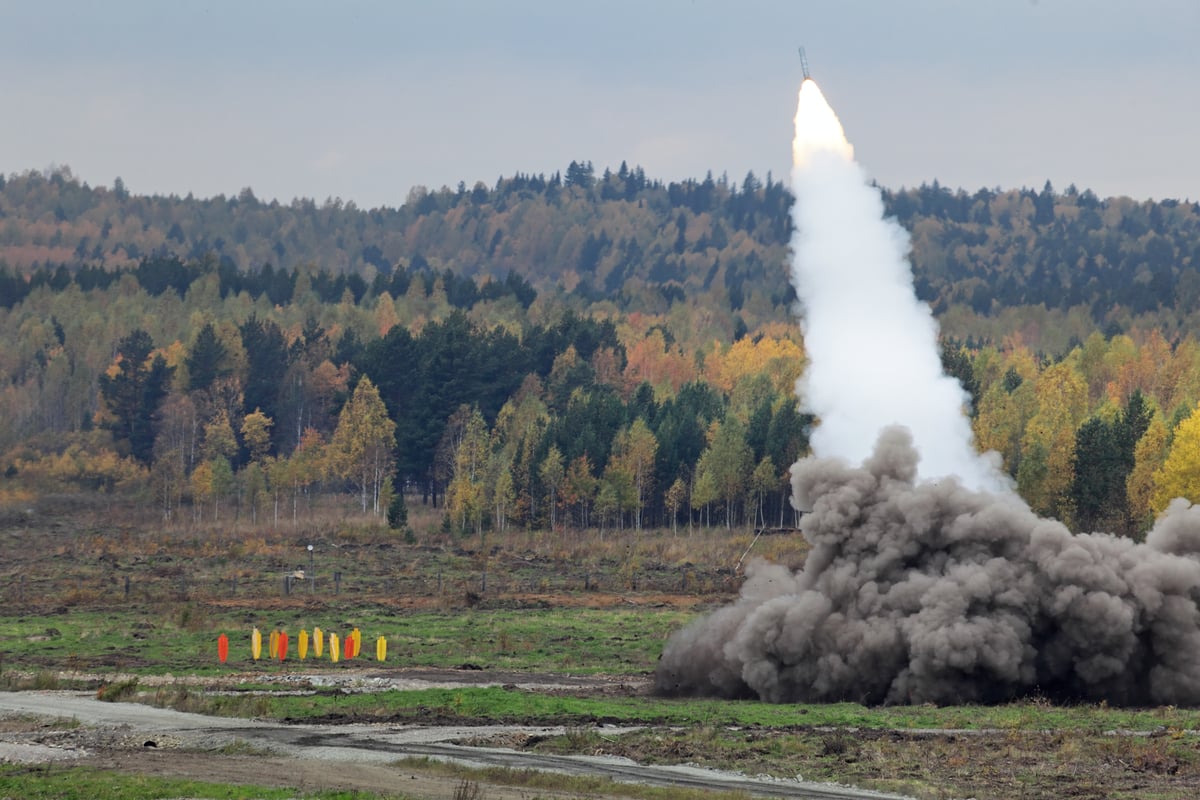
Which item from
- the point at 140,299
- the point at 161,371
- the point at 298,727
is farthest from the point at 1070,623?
the point at 140,299

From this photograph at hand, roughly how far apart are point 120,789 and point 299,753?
506cm

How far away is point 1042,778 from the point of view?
108ft

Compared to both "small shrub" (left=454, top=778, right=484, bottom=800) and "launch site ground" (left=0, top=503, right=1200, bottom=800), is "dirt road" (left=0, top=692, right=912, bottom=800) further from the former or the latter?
"small shrub" (left=454, top=778, right=484, bottom=800)

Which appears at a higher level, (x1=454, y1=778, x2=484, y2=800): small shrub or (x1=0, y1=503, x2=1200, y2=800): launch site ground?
(x1=0, y1=503, x2=1200, y2=800): launch site ground

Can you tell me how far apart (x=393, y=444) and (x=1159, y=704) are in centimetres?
9120

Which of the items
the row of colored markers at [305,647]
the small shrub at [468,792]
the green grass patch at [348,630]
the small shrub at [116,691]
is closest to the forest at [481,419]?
the green grass patch at [348,630]

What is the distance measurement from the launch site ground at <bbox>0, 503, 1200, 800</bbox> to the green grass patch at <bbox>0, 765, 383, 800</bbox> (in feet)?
0.31

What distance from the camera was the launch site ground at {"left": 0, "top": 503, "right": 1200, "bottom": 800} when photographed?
33031 mm

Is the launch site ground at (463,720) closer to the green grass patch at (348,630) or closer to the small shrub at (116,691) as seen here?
the small shrub at (116,691)

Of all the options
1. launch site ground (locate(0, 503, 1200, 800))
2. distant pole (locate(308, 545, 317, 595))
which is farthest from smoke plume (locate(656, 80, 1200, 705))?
distant pole (locate(308, 545, 317, 595))

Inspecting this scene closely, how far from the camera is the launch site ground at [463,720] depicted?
33031 mm

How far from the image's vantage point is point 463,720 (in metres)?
40.8

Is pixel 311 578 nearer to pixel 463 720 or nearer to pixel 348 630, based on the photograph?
pixel 348 630

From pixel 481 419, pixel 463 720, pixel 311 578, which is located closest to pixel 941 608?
pixel 463 720
